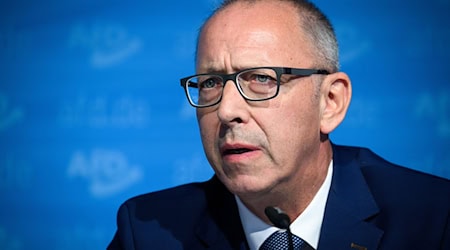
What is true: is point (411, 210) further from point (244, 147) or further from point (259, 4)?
point (259, 4)

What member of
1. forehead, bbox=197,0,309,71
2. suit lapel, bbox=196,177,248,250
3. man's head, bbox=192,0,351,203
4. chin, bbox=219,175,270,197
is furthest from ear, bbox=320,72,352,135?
suit lapel, bbox=196,177,248,250

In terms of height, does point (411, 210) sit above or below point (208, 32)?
below

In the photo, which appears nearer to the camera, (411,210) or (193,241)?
(411,210)

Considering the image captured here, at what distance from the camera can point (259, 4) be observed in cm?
168

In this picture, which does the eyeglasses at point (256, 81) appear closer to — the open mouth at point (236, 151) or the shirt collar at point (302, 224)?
the open mouth at point (236, 151)

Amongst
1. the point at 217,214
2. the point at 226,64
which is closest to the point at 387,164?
the point at 217,214

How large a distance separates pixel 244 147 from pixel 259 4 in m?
0.47

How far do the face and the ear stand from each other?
0.12 feet

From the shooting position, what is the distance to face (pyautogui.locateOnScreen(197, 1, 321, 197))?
155 centimetres

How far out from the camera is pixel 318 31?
68.2 inches

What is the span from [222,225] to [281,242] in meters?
0.25

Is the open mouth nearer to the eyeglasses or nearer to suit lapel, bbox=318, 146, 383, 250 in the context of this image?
the eyeglasses

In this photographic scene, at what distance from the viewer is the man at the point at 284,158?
5.16 ft

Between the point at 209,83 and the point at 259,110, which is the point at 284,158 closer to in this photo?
the point at 259,110
